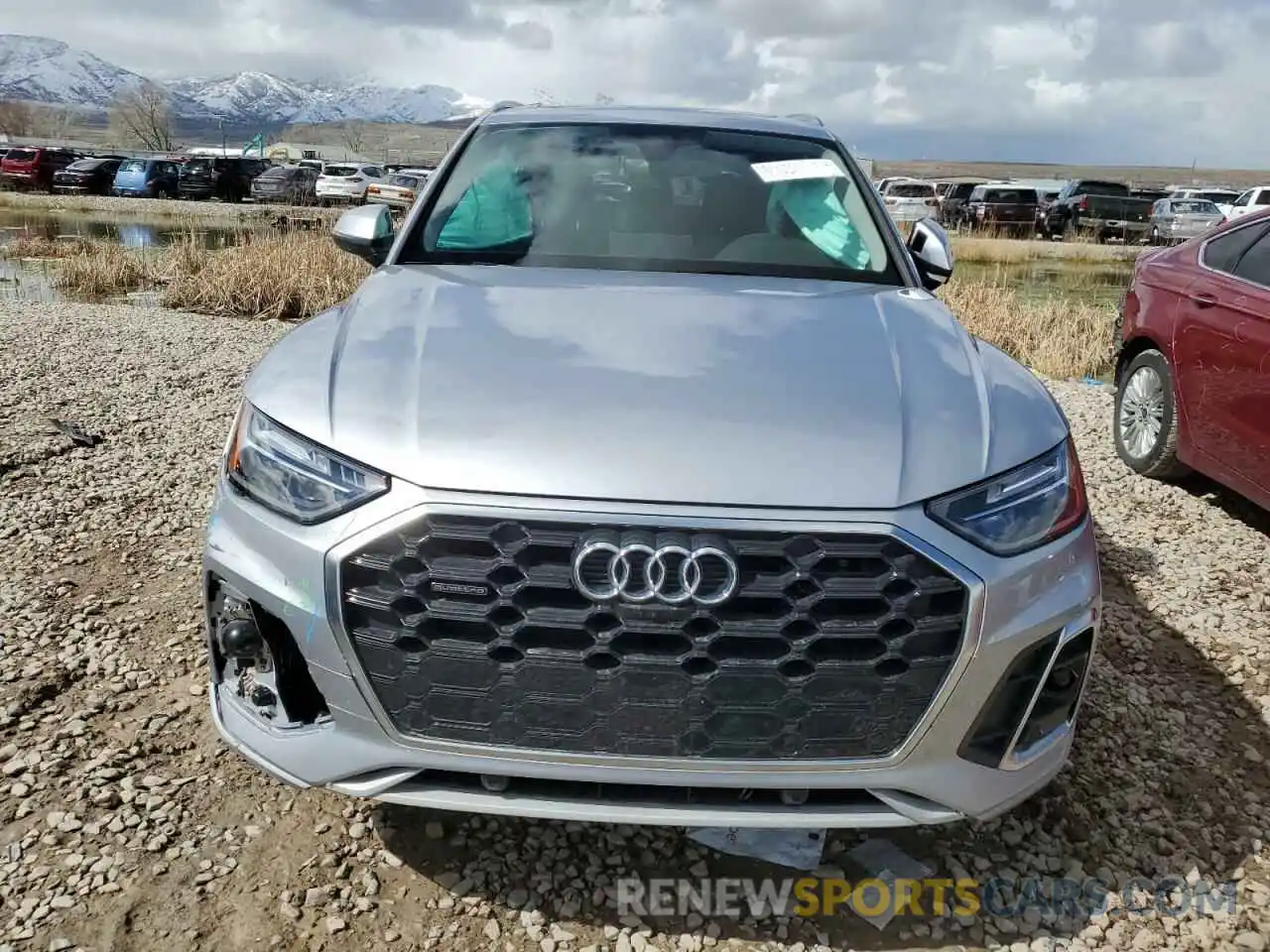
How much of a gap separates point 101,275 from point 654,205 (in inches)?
442

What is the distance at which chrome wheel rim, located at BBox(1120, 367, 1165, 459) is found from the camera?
17.5ft

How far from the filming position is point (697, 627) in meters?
1.81

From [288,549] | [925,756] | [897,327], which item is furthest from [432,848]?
[897,327]

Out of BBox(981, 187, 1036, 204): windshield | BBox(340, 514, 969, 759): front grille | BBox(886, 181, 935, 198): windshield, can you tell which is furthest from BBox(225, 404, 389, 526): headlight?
BBox(886, 181, 935, 198): windshield

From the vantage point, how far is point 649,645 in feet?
5.98

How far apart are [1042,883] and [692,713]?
1.16 m

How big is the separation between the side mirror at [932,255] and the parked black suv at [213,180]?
38.0 meters

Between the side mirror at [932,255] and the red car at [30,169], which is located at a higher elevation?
the side mirror at [932,255]

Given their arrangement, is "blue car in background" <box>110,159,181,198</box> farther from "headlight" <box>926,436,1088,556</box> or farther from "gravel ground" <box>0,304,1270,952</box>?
→ "headlight" <box>926,436,1088,556</box>

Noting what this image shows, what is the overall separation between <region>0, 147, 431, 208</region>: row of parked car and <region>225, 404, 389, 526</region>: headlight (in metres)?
33.6

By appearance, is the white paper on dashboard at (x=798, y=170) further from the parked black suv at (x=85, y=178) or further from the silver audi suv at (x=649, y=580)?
the parked black suv at (x=85, y=178)

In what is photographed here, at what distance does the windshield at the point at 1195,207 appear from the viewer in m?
28.0

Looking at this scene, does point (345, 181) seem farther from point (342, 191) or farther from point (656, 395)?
point (656, 395)

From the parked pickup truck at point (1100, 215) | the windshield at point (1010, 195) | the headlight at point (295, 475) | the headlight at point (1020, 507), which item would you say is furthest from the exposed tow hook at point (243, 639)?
the windshield at point (1010, 195)
